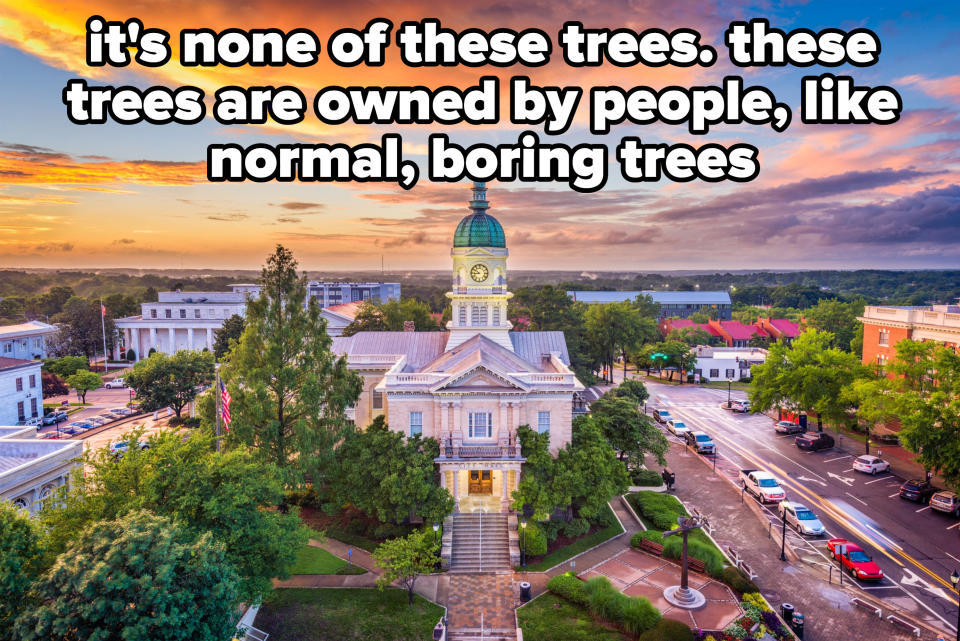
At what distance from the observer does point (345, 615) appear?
1164 inches

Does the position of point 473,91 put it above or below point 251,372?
above

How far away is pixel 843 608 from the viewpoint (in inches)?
1176

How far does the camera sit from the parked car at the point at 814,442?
180ft

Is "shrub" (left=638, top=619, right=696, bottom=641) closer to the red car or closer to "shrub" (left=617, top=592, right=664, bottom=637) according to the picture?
"shrub" (left=617, top=592, right=664, bottom=637)

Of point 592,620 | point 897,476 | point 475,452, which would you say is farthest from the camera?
point 897,476

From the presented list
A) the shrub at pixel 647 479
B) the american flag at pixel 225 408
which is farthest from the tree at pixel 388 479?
the shrub at pixel 647 479

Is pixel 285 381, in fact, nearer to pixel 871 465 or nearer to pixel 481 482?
pixel 481 482

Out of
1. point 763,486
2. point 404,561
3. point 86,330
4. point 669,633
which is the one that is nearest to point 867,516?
point 763,486

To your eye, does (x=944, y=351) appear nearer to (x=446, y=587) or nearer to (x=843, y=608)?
(x=843, y=608)

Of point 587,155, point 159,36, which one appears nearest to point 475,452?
point 587,155

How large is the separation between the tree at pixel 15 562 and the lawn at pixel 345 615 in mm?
10923

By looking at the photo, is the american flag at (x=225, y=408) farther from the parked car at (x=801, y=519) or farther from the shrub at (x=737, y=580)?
the parked car at (x=801, y=519)

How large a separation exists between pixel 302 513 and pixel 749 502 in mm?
33529

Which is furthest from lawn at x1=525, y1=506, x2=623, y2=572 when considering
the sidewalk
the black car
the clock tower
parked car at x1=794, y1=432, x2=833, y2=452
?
parked car at x1=794, y1=432, x2=833, y2=452
